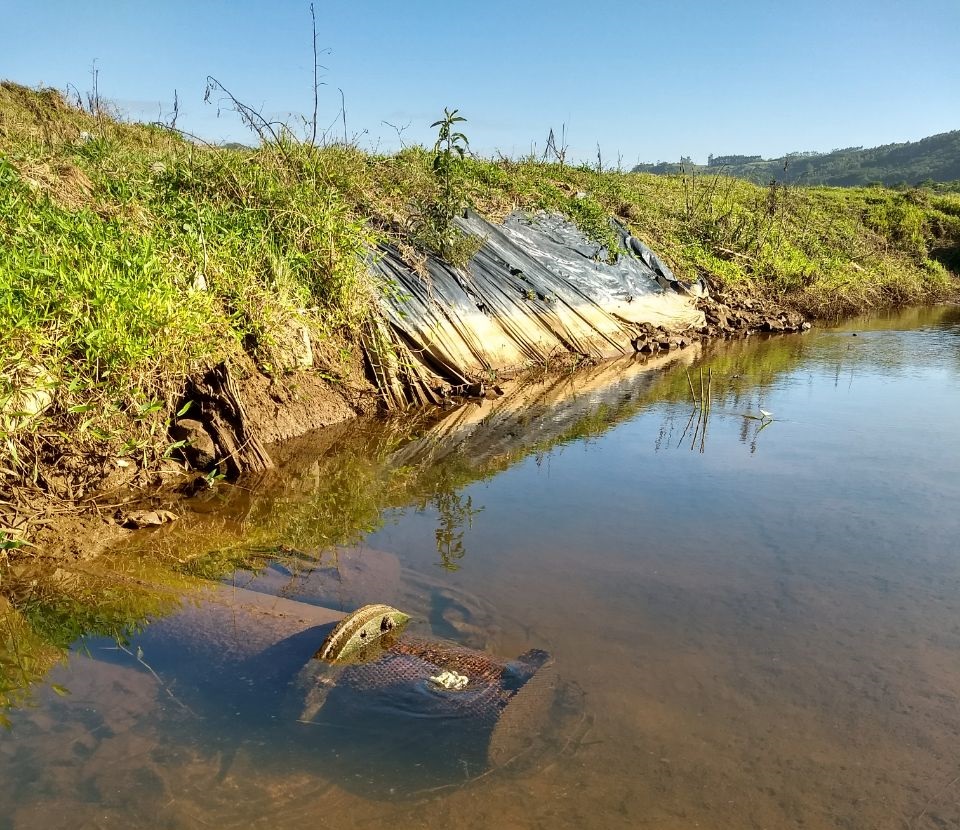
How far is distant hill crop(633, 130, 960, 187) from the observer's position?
36.9 metres

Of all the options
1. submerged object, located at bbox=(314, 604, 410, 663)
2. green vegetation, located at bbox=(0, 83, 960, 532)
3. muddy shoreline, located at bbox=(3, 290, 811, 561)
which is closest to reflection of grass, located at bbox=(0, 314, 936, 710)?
muddy shoreline, located at bbox=(3, 290, 811, 561)

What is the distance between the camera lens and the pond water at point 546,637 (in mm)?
2166

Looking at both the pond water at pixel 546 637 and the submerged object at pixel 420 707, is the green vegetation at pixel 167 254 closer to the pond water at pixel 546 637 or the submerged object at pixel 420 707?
the pond water at pixel 546 637

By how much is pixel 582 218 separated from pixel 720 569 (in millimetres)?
7310

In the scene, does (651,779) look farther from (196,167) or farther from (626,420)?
(196,167)

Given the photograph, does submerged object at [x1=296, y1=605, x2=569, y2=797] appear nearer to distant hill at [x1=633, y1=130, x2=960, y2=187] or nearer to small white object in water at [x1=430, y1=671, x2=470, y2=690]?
small white object in water at [x1=430, y1=671, x2=470, y2=690]

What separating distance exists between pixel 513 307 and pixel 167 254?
3.72 metres

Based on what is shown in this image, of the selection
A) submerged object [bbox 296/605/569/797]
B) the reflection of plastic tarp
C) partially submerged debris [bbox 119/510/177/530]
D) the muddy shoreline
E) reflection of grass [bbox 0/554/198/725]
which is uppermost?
the reflection of plastic tarp

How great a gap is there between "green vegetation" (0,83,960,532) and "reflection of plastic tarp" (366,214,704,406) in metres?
0.31

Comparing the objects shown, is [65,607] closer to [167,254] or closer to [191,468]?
[191,468]

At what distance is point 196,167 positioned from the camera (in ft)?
21.4

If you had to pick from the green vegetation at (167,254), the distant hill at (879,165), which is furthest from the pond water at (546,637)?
the distant hill at (879,165)

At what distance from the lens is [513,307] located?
7.81 metres

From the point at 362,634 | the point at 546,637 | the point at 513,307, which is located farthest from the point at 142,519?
the point at 513,307
